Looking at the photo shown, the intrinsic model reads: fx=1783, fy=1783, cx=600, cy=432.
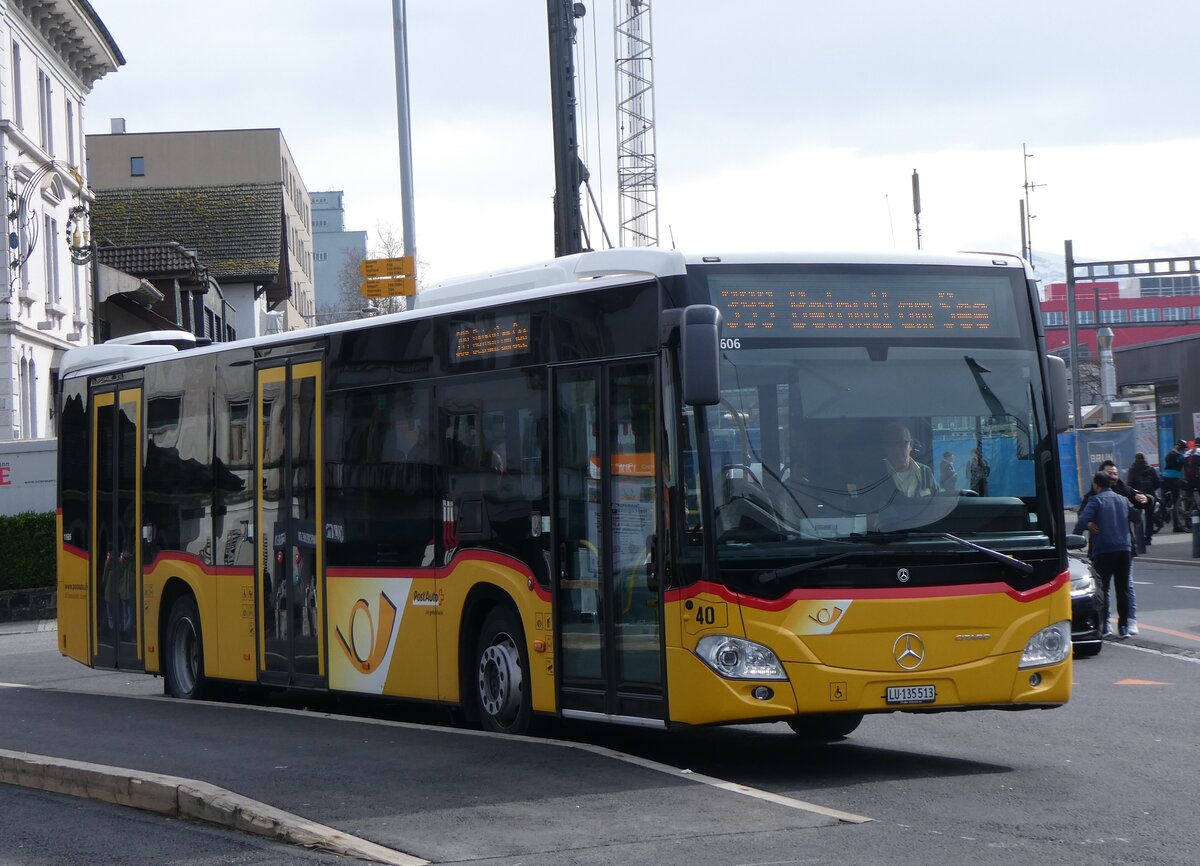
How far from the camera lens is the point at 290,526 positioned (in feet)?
45.3

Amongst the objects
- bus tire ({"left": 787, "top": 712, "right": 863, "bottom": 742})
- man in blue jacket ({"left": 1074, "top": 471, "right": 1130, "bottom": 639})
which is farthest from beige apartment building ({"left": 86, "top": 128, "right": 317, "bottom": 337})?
bus tire ({"left": 787, "top": 712, "right": 863, "bottom": 742})

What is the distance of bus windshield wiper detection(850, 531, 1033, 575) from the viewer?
9.66m

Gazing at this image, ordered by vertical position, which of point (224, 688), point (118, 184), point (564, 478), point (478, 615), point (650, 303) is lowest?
point (224, 688)

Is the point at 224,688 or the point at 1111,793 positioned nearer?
the point at 1111,793

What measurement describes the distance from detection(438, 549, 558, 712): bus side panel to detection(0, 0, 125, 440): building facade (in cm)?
2811

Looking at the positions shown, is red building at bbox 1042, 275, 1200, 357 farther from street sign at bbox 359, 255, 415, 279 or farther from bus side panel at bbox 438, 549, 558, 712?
bus side panel at bbox 438, 549, 558, 712

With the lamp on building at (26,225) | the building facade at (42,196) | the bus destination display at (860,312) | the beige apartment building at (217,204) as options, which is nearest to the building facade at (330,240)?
the beige apartment building at (217,204)

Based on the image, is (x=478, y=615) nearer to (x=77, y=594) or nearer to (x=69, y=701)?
(x=69, y=701)

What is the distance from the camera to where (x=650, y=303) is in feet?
32.9

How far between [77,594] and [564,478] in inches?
342

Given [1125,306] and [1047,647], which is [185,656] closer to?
[1047,647]

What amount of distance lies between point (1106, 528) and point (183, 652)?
904cm

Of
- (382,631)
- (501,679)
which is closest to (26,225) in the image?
(382,631)

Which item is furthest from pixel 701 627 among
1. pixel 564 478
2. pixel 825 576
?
pixel 564 478
